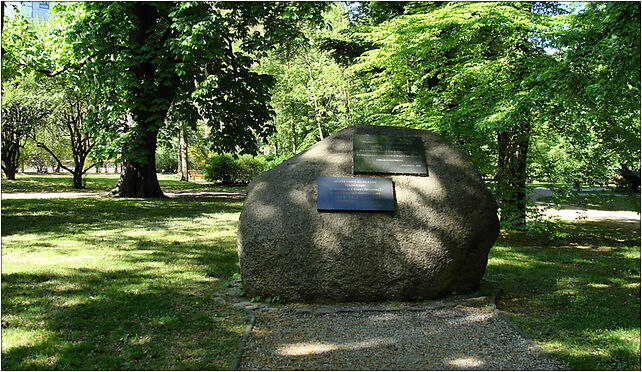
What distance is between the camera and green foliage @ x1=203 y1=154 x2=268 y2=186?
28.4 m

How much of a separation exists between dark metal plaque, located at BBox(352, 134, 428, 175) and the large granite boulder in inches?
11.8

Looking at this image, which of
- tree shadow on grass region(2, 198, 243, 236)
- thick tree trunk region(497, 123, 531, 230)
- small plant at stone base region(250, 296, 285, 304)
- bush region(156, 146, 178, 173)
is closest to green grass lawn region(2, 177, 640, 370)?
tree shadow on grass region(2, 198, 243, 236)

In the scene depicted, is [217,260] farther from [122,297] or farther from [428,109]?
[428,109]

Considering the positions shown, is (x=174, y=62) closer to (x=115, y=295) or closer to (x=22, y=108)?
(x=115, y=295)

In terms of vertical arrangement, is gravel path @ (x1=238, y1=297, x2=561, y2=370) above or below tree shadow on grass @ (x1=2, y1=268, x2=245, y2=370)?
below

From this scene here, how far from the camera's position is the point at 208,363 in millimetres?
3812

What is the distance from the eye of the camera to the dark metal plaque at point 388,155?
6070 millimetres

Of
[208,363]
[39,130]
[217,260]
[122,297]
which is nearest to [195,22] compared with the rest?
[217,260]

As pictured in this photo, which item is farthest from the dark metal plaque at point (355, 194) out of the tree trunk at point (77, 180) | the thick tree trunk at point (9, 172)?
the thick tree trunk at point (9, 172)

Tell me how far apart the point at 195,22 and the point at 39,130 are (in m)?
16.9

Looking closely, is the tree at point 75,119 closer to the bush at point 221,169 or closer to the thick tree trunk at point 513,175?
the bush at point 221,169

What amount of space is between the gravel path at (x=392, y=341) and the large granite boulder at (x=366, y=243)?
14.6 inches

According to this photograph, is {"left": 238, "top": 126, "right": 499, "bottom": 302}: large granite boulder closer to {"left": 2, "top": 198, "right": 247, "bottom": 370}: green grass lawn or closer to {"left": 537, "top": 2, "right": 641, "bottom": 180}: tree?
{"left": 2, "top": 198, "right": 247, "bottom": 370}: green grass lawn

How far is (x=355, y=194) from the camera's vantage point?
19.0ft
